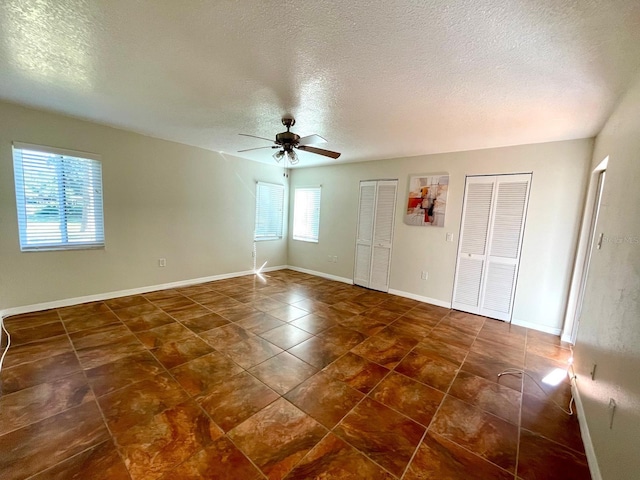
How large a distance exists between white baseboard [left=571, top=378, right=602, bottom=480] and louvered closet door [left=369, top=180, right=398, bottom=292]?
9.49ft

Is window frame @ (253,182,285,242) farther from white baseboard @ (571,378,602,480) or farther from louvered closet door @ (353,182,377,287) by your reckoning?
white baseboard @ (571,378,602,480)

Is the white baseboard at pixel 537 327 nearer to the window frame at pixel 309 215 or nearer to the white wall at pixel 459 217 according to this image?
the white wall at pixel 459 217

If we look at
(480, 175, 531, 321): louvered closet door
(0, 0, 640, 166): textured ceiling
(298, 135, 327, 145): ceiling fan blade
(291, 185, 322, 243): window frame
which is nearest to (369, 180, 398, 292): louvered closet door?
(291, 185, 322, 243): window frame

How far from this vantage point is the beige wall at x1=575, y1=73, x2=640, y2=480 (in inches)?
46.9

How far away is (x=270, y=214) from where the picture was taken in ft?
19.6

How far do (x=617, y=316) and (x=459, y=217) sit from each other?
272 centimetres

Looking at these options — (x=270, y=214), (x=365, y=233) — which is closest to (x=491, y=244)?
(x=365, y=233)

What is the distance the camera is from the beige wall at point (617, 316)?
119cm

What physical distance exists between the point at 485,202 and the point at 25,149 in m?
6.06

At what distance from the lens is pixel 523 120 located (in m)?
2.65

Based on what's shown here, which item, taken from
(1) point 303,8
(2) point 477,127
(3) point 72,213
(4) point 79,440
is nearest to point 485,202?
(2) point 477,127

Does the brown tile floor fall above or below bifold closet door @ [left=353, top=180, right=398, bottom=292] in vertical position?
below

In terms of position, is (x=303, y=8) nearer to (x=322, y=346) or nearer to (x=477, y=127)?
(x=477, y=127)

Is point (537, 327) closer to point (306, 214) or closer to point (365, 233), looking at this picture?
point (365, 233)
